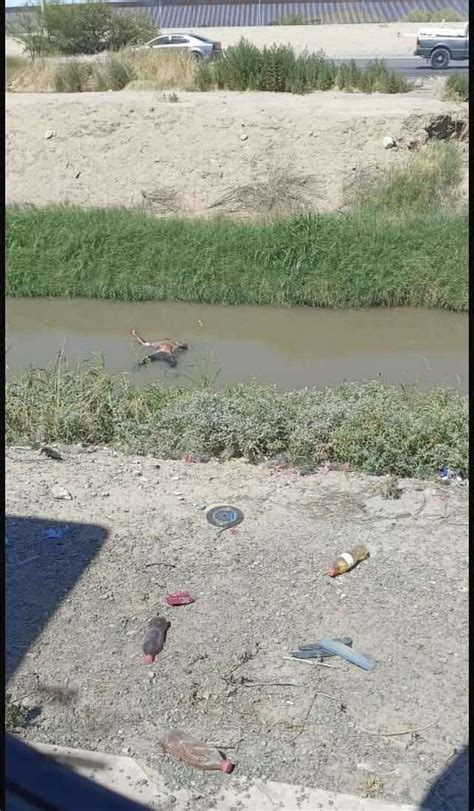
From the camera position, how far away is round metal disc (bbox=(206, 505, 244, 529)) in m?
5.27

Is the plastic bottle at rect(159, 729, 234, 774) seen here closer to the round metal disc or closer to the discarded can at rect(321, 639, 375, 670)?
the discarded can at rect(321, 639, 375, 670)

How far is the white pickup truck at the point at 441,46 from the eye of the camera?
2870 cm

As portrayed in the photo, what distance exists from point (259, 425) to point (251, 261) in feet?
23.7

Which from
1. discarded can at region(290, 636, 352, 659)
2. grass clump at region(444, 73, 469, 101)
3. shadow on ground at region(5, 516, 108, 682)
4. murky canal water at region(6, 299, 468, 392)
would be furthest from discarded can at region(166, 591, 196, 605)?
grass clump at region(444, 73, 469, 101)

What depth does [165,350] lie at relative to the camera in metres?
10.3

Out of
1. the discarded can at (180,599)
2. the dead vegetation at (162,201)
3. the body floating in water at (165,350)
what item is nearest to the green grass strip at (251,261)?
the dead vegetation at (162,201)

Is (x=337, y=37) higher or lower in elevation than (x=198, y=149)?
higher

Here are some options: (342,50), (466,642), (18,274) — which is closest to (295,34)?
(342,50)

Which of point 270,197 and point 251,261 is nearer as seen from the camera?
point 251,261

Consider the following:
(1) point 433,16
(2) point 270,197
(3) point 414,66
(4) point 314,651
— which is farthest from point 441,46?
(4) point 314,651

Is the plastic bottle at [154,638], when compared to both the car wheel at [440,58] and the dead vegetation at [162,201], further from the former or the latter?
the car wheel at [440,58]

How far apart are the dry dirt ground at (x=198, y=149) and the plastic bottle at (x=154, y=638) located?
12.9 meters

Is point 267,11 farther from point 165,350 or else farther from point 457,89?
point 165,350

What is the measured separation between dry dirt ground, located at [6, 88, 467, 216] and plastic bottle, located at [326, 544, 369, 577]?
12287 millimetres
